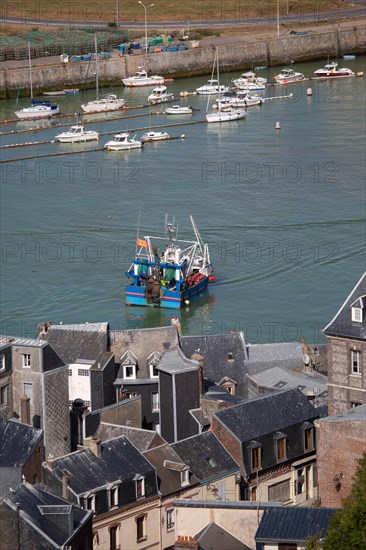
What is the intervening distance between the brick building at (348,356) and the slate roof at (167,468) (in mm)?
3895

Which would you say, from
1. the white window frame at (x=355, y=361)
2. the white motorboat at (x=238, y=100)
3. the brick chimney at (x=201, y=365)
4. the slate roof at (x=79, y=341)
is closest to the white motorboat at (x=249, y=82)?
the white motorboat at (x=238, y=100)

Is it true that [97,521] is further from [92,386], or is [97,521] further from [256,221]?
[256,221]

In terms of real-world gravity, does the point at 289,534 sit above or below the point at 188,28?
below

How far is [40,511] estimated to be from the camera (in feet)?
86.7

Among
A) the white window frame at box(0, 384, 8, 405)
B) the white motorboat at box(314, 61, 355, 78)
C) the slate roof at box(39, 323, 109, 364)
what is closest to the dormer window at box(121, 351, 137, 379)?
the slate roof at box(39, 323, 109, 364)

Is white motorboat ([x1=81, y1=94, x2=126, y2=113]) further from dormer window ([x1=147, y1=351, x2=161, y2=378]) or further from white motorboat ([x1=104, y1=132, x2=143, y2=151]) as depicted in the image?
dormer window ([x1=147, y1=351, x2=161, y2=378])

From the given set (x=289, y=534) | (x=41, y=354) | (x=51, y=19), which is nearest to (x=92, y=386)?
(x=41, y=354)

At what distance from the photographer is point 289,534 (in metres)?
26.9

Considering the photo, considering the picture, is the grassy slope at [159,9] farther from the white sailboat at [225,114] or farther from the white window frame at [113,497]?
the white window frame at [113,497]

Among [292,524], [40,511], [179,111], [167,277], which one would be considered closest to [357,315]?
[292,524]

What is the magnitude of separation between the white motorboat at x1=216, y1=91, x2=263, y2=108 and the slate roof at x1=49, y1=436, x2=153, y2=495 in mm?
55843

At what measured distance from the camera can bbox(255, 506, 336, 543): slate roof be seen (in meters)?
26.9

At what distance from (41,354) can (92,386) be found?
4.00 metres

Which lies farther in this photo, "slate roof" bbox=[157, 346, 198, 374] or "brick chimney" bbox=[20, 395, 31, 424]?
"slate roof" bbox=[157, 346, 198, 374]
